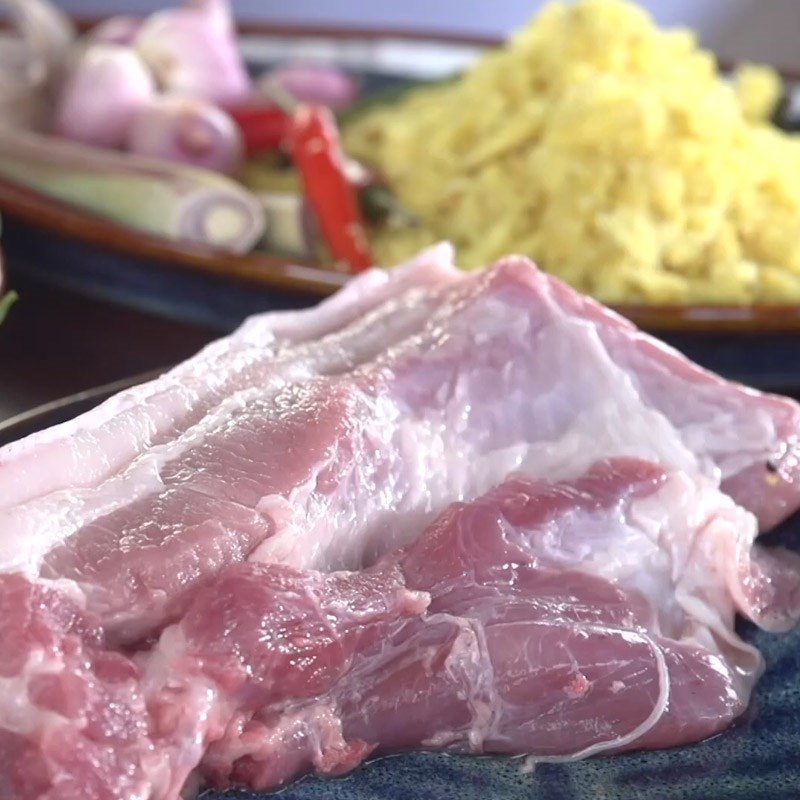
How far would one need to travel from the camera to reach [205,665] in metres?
1.23

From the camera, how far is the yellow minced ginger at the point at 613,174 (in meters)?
2.62

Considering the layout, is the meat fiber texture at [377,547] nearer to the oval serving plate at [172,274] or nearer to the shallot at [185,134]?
the oval serving plate at [172,274]

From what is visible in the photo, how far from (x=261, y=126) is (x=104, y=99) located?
474 mm

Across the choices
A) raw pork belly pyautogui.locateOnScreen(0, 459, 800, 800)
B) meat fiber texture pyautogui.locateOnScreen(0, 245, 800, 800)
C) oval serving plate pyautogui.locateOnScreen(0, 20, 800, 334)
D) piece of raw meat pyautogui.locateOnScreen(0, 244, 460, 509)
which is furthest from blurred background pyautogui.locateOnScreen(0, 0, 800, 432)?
raw pork belly pyautogui.locateOnScreen(0, 459, 800, 800)

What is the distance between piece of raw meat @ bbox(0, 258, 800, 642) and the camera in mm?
1308

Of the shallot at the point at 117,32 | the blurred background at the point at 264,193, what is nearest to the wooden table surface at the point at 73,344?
the blurred background at the point at 264,193

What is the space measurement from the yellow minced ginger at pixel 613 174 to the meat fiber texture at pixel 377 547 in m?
0.74

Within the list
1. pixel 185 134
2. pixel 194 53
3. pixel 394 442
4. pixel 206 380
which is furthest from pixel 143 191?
pixel 394 442

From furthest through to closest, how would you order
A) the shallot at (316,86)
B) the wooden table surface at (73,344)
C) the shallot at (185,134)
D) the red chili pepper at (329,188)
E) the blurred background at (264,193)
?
the shallot at (316,86) < the shallot at (185,134) < the red chili pepper at (329,188) < the blurred background at (264,193) < the wooden table surface at (73,344)

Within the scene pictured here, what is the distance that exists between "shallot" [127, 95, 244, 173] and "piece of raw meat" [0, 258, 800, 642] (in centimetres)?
153

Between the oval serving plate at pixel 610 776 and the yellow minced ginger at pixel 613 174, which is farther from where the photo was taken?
the yellow minced ginger at pixel 613 174

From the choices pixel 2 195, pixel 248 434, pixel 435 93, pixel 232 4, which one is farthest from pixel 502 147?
pixel 232 4

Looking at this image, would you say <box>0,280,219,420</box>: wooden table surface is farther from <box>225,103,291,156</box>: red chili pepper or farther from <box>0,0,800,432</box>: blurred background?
<box>225,103,291,156</box>: red chili pepper

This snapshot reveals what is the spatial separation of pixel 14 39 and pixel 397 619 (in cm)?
296
